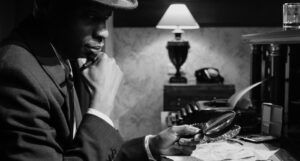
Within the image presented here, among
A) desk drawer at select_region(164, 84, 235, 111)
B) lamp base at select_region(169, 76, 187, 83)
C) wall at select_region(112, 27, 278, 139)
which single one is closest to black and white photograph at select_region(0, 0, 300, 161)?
desk drawer at select_region(164, 84, 235, 111)

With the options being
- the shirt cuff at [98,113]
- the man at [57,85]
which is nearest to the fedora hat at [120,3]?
the man at [57,85]

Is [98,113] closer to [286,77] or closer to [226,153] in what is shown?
[226,153]

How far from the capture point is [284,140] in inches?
76.9

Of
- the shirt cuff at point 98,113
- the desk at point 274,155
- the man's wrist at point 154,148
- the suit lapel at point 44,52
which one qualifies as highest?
the suit lapel at point 44,52

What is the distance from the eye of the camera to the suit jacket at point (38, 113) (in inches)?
45.0

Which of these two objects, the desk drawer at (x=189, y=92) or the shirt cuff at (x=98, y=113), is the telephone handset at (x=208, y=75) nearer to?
the desk drawer at (x=189, y=92)

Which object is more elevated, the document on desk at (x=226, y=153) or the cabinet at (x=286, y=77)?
the cabinet at (x=286, y=77)

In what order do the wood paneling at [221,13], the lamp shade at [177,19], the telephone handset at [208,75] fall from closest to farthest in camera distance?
the lamp shade at [177,19] → the telephone handset at [208,75] → the wood paneling at [221,13]

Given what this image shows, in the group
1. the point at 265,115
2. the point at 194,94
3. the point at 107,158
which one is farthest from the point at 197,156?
the point at 194,94

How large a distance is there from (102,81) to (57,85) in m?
0.16

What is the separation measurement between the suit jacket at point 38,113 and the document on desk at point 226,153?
384mm

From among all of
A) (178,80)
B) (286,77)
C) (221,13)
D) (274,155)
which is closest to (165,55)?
(178,80)

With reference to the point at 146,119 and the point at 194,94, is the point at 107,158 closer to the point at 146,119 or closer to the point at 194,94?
the point at 194,94

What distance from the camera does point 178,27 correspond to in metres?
4.29
